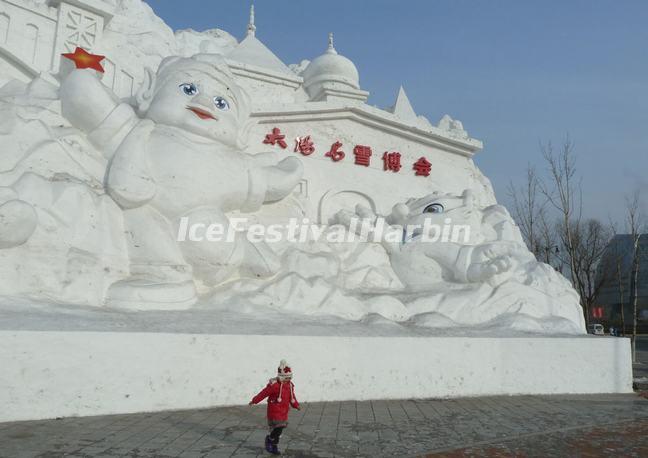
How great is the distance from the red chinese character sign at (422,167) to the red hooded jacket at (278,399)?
6862 mm

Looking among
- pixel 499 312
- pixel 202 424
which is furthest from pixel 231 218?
pixel 499 312

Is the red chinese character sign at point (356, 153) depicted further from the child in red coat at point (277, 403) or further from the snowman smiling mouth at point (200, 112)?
the child in red coat at point (277, 403)

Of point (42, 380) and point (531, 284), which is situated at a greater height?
point (531, 284)

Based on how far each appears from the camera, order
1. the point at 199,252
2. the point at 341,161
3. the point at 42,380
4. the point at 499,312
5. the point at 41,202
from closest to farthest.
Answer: the point at 42,380
the point at 41,202
the point at 199,252
the point at 499,312
the point at 341,161

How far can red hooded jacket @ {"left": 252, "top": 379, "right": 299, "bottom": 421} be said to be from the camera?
3.50 meters

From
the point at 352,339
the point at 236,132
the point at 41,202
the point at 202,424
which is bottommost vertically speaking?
the point at 202,424

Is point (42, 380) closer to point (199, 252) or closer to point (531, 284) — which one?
point (199, 252)

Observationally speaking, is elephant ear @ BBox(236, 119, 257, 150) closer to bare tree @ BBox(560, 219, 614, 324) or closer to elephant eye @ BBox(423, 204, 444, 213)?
elephant eye @ BBox(423, 204, 444, 213)

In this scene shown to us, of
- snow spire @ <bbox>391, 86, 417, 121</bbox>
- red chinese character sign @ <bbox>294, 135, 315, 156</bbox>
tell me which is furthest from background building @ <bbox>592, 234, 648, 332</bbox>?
red chinese character sign @ <bbox>294, 135, 315, 156</bbox>

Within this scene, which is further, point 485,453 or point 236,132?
point 236,132

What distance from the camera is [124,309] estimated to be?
5238 mm

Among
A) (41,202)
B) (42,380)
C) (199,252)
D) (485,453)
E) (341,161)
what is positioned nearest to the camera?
(485,453)

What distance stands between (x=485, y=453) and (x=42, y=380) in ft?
11.6

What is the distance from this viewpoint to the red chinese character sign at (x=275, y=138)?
860 centimetres
